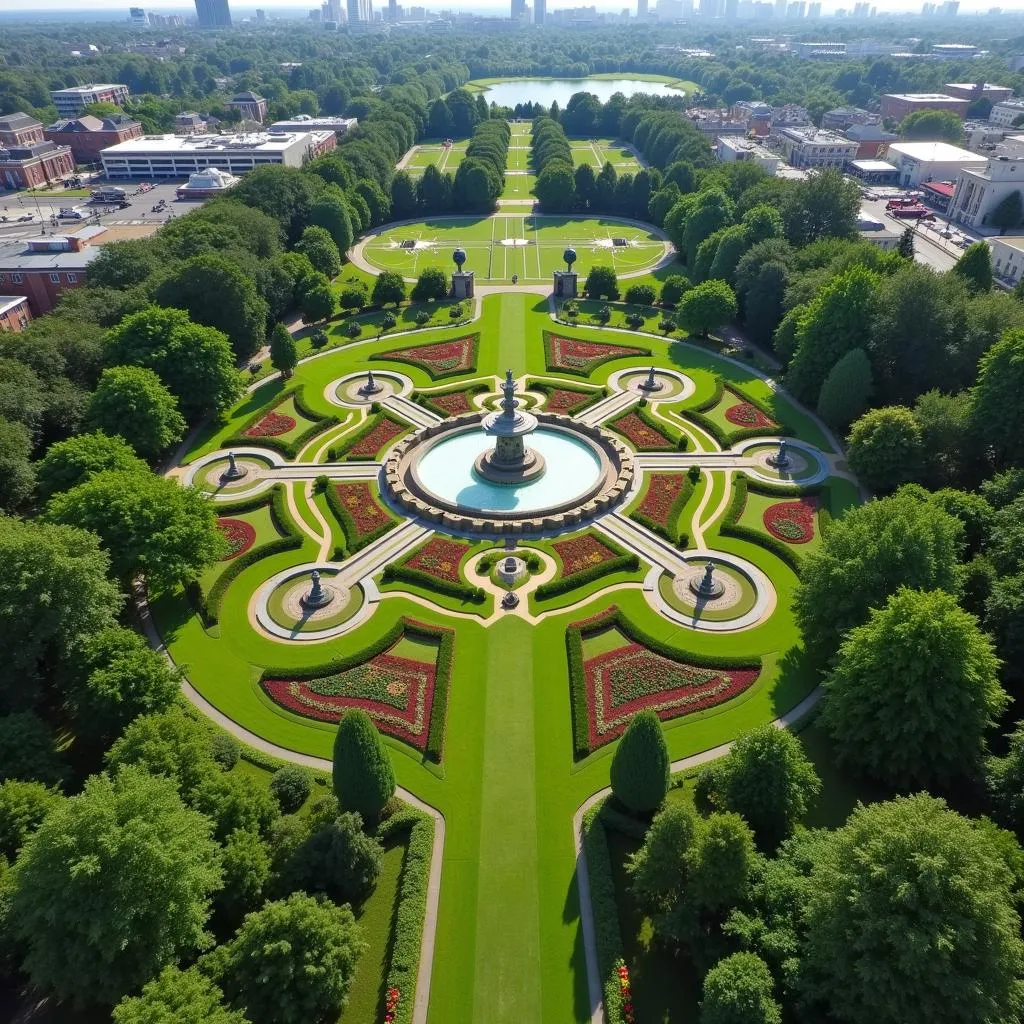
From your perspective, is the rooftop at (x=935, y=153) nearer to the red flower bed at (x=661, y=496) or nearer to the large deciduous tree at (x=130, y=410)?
the red flower bed at (x=661, y=496)

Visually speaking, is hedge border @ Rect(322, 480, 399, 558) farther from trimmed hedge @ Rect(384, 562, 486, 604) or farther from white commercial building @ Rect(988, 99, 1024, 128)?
white commercial building @ Rect(988, 99, 1024, 128)

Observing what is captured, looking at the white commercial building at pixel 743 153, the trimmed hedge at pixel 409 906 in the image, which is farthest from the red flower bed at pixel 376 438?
the white commercial building at pixel 743 153

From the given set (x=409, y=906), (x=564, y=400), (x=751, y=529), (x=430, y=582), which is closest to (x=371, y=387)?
(x=564, y=400)

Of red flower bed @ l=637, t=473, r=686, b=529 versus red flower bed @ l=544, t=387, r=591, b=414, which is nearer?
red flower bed @ l=637, t=473, r=686, b=529

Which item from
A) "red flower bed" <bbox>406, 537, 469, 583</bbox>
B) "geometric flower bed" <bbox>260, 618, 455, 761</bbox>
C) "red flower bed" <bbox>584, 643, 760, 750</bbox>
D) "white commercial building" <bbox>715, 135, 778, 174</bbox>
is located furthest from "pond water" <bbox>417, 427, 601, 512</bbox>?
"white commercial building" <bbox>715, 135, 778, 174</bbox>

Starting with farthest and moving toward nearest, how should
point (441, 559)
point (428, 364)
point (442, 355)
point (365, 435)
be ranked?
1. point (442, 355)
2. point (428, 364)
3. point (365, 435)
4. point (441, 559)

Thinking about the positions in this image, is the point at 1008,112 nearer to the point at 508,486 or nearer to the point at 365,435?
the point at 508,486
